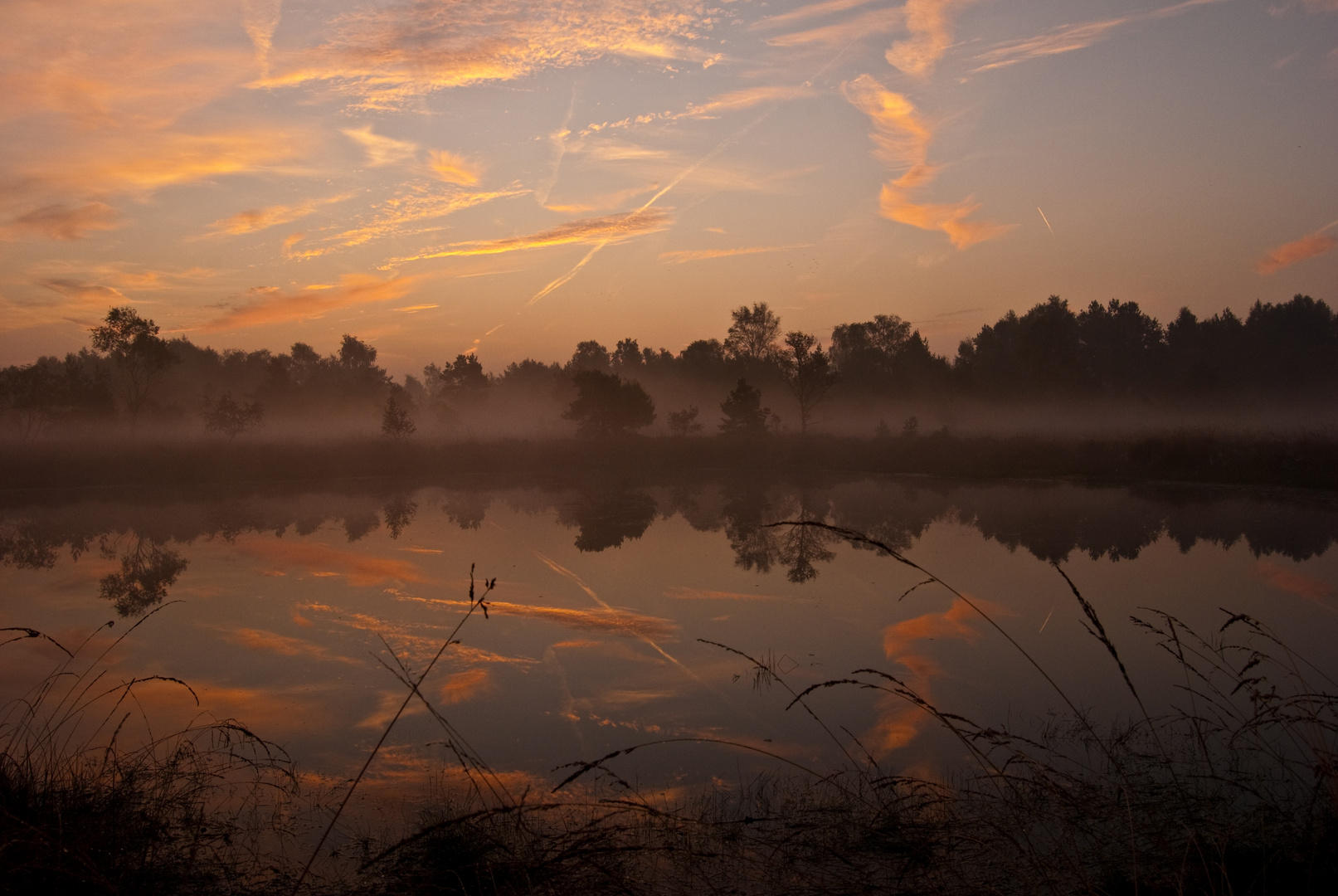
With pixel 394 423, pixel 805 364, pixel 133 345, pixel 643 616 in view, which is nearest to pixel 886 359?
pixel 805 364

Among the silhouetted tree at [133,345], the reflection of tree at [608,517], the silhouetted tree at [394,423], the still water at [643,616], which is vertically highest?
the silhouetted tree at [133,345]

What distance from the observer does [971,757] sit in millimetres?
6051

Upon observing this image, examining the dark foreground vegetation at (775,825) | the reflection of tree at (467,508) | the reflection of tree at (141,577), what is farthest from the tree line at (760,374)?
the dark foreground vegetation at (775,825)

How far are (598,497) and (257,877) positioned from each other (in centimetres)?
2433

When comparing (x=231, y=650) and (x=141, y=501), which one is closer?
(x=231, y=650)

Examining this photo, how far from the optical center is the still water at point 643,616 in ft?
22.7

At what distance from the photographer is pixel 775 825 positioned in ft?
16.1

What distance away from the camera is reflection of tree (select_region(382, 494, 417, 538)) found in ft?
68.9

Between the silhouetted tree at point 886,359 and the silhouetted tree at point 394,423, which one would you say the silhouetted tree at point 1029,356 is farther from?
the silhouetted tree at point 394,423

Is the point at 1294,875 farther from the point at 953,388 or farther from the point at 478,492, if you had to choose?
the point at 953,388

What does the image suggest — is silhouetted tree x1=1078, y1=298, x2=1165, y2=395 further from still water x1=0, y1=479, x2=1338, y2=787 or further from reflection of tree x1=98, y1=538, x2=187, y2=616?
reflection of tree x1=98, y1=538, x2=187, y2=616

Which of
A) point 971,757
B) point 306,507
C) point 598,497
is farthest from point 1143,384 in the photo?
point 971,757

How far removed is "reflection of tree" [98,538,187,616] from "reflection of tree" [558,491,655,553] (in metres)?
7.54

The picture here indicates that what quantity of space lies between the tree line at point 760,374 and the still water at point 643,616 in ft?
96.6
